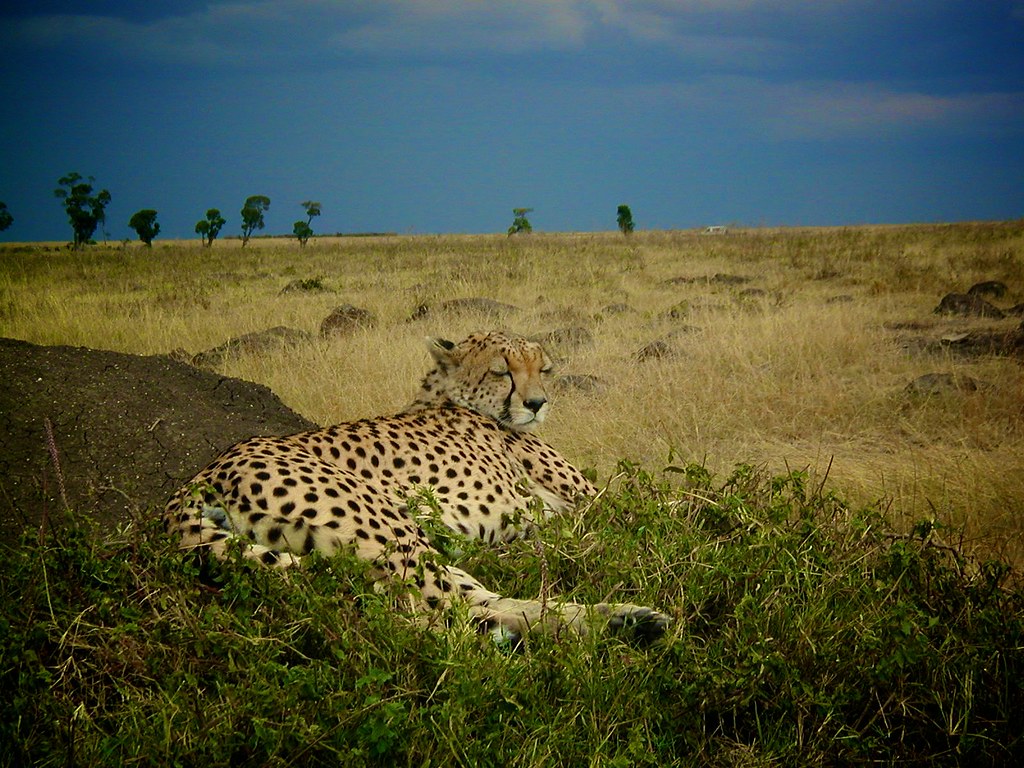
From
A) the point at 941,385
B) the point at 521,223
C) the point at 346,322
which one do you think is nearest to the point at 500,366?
the point at 941,385

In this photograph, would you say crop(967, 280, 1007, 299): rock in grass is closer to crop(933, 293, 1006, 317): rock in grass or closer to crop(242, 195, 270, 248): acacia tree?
crop(933, 293, 1006, 317): rock in grass

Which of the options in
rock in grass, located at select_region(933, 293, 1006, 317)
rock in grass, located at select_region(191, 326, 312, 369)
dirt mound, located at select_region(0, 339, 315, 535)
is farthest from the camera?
rock in grass, located at select_region(933, 293, 1006, 317)

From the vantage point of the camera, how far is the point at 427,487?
342 centimetres

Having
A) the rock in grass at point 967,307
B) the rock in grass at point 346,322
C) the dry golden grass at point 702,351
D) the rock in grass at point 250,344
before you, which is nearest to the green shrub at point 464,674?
the dry golden grass at point 702,351

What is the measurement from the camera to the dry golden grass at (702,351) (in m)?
5.28

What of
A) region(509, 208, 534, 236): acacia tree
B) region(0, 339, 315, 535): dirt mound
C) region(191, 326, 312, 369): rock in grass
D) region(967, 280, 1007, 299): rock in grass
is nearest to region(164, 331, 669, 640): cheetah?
region(0, 339, 315, 535): dirt mound

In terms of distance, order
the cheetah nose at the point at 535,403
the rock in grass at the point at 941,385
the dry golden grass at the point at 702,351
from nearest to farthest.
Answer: the cheetah nose at the point at 535,403
the dry golden grass at the point at 702,351
the rock in grass at the point at 941,385

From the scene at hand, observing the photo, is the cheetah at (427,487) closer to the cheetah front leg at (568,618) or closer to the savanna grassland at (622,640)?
the cheetah front leg at (568,618)

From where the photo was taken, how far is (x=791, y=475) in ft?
11.3

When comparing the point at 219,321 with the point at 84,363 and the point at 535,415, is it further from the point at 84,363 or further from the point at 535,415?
the point at 535,415

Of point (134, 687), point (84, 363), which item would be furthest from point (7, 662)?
point (84, 363)

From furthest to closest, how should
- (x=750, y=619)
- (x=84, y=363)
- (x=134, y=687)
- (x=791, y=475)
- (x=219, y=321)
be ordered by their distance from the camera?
(x=219, y=321)
(x=84, y=363)
(x=791, y=475)
(x=750, y=619)
(x=134, y=687)

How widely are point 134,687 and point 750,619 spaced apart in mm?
1767

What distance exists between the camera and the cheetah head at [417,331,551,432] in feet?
13.5
